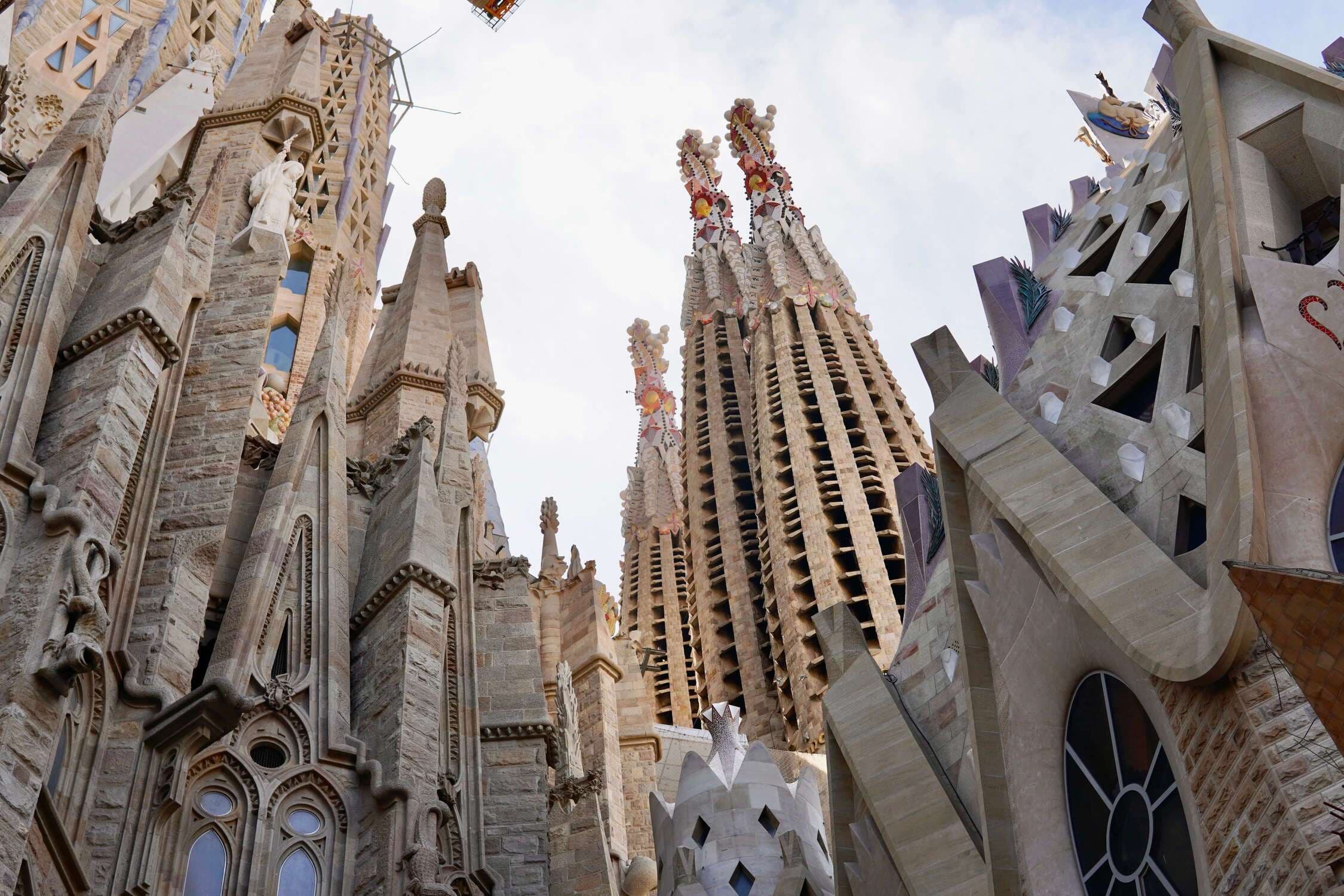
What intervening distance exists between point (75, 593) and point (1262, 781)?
6.32 metres

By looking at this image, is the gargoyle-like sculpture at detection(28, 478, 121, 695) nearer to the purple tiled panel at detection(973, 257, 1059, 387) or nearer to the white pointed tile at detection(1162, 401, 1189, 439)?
the white pointed tile at detection(1162, 401, 1189, 439)

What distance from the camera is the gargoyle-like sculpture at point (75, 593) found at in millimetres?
8500

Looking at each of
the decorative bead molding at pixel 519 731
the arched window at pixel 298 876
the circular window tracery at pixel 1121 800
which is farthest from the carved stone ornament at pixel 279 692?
the circular window tracery at pixel 1121 800

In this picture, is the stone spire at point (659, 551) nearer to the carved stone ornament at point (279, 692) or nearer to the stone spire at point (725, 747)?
the stone spire at point (725, 747)

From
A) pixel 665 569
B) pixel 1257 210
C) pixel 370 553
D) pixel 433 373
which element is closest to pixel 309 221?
pixel 433 373

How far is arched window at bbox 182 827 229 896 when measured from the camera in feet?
34.2

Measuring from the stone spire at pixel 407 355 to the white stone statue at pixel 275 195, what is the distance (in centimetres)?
242

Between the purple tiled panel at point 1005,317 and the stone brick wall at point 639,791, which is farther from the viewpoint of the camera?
the stone brick wall at point 639,791

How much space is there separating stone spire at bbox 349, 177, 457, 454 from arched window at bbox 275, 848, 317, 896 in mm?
7305

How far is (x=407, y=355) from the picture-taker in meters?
19.0

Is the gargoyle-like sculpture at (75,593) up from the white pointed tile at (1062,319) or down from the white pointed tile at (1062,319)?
down

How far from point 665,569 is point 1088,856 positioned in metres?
52.5

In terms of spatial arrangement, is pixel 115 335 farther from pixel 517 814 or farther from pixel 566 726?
pixel 566 726

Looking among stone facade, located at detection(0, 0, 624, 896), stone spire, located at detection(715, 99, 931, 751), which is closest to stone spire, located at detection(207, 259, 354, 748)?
stone facade, located at detection(0, 0, 624, 896)
